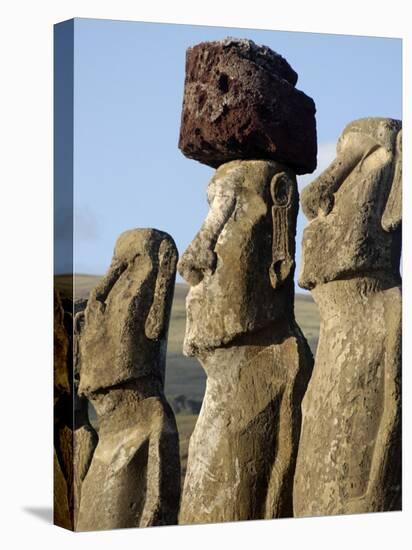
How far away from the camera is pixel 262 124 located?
46.8ft

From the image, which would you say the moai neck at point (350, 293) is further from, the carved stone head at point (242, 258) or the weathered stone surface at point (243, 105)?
the weathered stone surface at point (243, 105)

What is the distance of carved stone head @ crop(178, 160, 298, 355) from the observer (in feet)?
46.3

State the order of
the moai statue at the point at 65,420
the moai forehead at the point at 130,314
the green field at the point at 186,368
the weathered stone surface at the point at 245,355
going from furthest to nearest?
the green field at the point at 186,368, the moai forehead at the point at 130,314, the weathered stone surface at the point at 245,355, the moai statue at the point at 65,420

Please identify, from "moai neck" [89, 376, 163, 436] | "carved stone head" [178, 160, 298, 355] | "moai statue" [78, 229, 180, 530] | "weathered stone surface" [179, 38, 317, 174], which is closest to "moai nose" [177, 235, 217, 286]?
"carved stone head" [178, 160, 298, 355]

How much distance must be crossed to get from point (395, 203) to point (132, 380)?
2.53m

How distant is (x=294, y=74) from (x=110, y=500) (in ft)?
11.5

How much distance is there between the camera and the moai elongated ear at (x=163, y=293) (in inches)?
593

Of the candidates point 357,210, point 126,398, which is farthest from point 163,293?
point 357,210

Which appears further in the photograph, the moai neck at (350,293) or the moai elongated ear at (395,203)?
the moai elongated ear at (395,203)

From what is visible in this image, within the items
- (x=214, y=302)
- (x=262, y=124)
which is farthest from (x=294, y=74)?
(x=214, y=302)

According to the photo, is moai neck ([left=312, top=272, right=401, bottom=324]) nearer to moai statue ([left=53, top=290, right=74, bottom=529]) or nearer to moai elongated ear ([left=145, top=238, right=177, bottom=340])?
moai elongated ear ([left=145, top=238, right=177, bottom=340])

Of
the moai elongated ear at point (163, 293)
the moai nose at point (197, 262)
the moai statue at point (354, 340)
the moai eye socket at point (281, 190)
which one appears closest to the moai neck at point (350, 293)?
the moai statue at point (354, 340)

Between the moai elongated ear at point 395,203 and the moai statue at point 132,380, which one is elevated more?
the moai elongated ear at point 395,203

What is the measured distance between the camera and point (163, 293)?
1509cm
